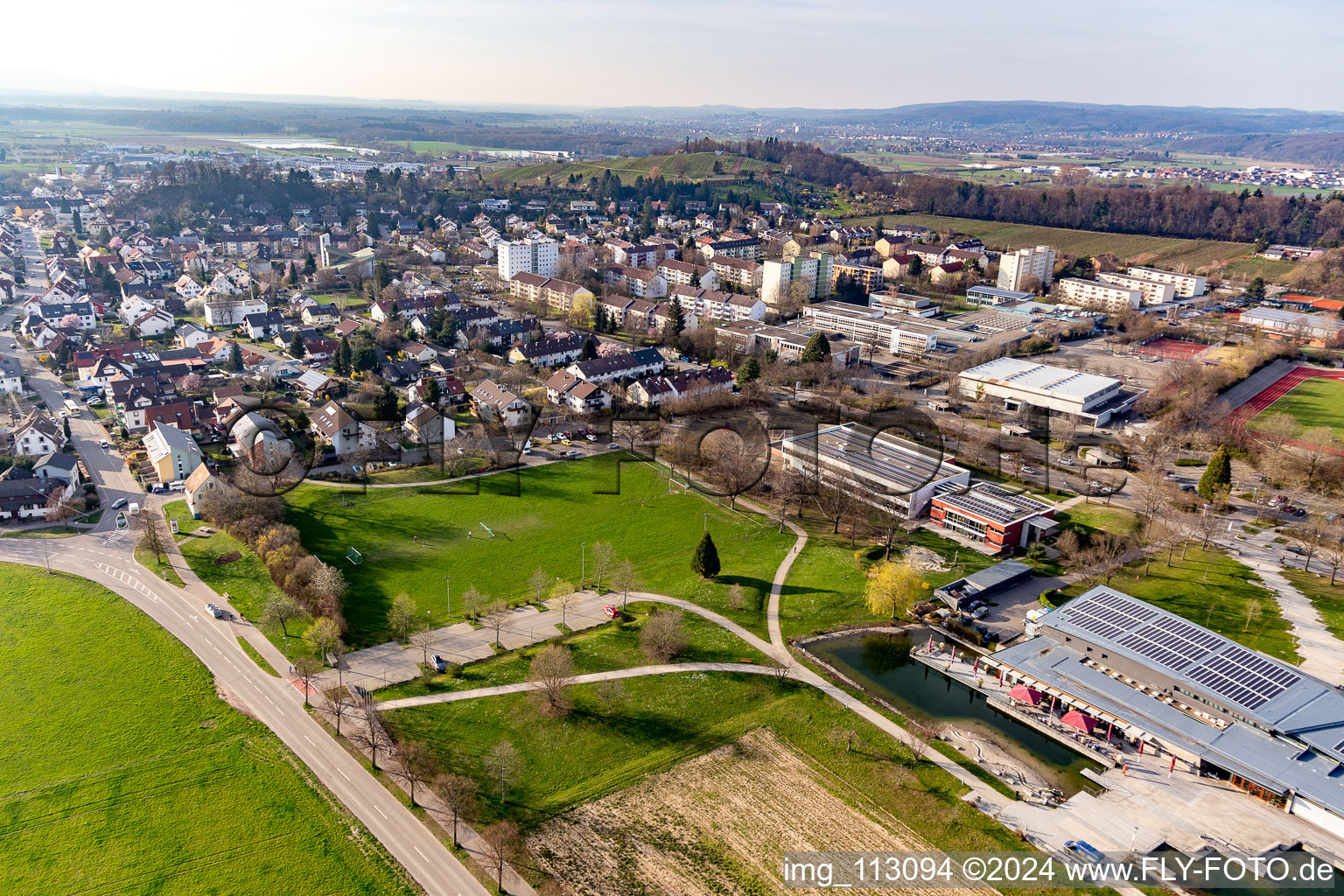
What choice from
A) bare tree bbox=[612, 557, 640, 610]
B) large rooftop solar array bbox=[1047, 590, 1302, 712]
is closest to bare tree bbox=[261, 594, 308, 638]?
bare tree bbox=[612, 557, 640, 610]

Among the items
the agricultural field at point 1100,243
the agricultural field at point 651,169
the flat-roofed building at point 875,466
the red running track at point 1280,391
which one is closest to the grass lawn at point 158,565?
the flat-roofed building at point 875,466

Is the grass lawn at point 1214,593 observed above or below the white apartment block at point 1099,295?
below

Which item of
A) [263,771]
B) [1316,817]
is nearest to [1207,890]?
[1316,817]

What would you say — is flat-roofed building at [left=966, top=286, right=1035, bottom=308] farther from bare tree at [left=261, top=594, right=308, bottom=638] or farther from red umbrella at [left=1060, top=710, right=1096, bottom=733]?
bare tree at [left=261, top=594, right=308, bottom=638]

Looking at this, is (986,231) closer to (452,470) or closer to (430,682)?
(452,470)

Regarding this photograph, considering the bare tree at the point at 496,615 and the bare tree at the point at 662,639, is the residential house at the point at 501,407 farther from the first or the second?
the bare tree at the point at 662,639

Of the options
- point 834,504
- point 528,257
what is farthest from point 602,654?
point 528,257
